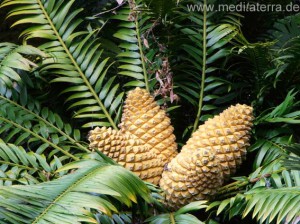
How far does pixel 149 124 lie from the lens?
71.4 inches

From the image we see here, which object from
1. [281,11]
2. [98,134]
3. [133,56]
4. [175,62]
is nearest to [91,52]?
[133,56]

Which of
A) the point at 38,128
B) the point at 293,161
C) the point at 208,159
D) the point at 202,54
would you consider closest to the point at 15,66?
the point at 38,128

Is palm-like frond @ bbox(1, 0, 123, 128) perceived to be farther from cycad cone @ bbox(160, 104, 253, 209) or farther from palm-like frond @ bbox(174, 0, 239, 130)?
cycad cone @ bbox(160, 104, 253, 209)

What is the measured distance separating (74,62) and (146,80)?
0.27 m

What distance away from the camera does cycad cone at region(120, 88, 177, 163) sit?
1.79 m

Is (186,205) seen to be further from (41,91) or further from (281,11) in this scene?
(281,11)

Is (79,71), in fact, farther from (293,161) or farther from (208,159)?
(293,161)

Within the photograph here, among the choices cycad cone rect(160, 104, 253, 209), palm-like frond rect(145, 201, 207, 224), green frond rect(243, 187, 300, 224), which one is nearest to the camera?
green frond rect(243, 187, 300, 224)

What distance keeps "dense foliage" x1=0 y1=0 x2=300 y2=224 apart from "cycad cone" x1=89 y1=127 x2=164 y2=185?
46 millimetres

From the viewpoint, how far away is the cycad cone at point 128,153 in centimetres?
168

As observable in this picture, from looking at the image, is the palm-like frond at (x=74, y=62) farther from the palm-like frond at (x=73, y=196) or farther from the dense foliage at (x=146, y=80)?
the palm-like frond at (x=73, y=196)

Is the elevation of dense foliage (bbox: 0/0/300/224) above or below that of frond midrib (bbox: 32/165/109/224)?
above

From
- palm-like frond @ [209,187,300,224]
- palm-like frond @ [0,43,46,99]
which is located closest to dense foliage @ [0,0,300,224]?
palm-like frond @ [0,43,46,99]

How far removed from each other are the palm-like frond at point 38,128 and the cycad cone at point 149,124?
0.20 m
